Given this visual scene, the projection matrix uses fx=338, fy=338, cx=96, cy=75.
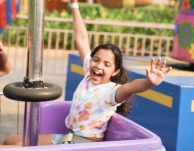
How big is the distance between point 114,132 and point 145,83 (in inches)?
21.9

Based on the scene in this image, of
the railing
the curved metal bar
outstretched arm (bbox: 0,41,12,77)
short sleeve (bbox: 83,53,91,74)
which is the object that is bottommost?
the railing

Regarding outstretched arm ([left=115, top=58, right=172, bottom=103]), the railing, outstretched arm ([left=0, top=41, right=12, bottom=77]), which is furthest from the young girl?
the railing

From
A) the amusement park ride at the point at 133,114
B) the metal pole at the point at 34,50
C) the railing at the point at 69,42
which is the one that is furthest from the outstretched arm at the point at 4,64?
the railing at the point at 69,42

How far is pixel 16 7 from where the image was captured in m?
5.02

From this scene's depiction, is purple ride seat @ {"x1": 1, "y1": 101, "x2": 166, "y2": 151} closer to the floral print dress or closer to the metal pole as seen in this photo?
the floral print dress

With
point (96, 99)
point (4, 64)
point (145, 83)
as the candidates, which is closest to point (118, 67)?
point (96, 99)

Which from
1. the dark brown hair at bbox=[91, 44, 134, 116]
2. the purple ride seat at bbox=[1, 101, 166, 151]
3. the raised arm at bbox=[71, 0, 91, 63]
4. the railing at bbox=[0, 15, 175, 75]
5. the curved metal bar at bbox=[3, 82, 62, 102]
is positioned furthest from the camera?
the railing at bbox=[0, 15, 175, 75]

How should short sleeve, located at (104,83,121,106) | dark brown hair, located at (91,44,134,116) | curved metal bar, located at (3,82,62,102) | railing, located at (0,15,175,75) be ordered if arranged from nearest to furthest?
curved metal bar, located at (3,82,62,102) → short sleeve, located at (104,83,121,106) → dark brown hair, located at (91,44,134,116) → railing, located at (0,15,175,75)

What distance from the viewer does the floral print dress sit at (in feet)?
6.48

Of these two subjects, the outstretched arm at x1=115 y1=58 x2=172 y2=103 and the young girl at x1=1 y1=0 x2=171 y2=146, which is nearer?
the outstretched arm at x1=115 y1=58 x2=172 y2=103

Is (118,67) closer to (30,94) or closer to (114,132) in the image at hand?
(114,132)

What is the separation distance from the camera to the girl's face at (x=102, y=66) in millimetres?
1976

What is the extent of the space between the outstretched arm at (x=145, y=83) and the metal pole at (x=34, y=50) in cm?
59

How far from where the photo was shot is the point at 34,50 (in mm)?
923
